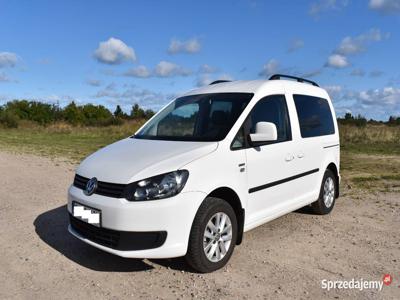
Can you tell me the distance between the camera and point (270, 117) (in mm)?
5031

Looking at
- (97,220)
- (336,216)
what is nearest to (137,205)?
(97,220)

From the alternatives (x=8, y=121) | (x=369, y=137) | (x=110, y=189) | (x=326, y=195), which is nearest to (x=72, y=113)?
(x=8, y=121)

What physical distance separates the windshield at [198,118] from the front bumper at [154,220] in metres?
0.95

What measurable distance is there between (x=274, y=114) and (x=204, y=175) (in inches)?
65.6

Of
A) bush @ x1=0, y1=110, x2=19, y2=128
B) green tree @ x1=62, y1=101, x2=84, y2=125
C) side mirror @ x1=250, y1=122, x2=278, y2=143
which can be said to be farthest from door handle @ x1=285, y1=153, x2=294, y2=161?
green tree @ x1=62, y1=101, x2=84, y2=125

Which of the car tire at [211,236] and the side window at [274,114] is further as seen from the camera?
the side window at [274,114]

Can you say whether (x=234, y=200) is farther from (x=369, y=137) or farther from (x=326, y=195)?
(x=369, y=137)

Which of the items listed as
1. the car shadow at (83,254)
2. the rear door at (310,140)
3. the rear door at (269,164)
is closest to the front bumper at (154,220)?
the car shadow at (83,254)

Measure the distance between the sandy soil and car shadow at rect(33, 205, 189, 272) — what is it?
11mm

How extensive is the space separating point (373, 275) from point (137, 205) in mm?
2488

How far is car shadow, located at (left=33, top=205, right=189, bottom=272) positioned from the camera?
4.26 meters

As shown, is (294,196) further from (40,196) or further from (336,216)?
(40,196)

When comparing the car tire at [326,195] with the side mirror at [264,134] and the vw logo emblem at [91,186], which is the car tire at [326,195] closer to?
the side mirror at [264,134]

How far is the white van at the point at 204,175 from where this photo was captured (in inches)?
146
